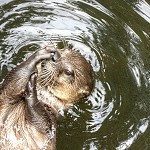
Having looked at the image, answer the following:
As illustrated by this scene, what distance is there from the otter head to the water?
48 centimetres

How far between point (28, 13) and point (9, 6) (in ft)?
0.87

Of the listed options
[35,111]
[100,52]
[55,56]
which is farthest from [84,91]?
[100,52]

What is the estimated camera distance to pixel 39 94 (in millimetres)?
4926

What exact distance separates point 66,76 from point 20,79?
48 centimetres

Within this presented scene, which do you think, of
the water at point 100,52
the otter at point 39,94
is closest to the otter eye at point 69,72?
the otter at point 39,94

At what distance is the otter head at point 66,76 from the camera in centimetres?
474

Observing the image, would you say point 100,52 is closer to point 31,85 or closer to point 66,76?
point 66,76

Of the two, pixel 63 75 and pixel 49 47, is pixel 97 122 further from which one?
pixel 49 47

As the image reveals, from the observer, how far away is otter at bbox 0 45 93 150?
14.9 feet

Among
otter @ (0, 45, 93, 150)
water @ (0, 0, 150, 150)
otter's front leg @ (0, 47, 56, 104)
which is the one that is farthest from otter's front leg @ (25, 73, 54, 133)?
water @ (0, 0, 150, 150)

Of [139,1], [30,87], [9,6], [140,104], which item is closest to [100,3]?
[139,1]

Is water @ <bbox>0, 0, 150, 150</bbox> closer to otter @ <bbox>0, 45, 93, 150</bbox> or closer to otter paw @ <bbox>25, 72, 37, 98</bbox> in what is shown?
otter @ <bbox>0, 45, 93, 150</bbox>

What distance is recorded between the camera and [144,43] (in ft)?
21.2

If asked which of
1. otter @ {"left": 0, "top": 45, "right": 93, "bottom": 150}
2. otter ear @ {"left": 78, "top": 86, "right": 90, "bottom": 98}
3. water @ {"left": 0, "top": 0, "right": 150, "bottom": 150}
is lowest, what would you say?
water @ {"left": 0, "top": 0, "right": 150, "bottom": 150}
